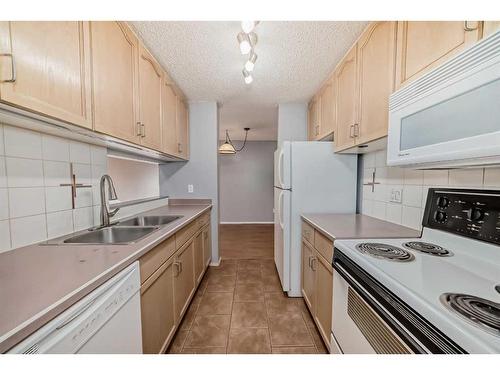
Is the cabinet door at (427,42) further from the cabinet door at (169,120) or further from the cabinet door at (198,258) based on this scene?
the cabinet door at (198,258)

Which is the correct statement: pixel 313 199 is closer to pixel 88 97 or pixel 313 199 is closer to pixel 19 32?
pixel 88 97

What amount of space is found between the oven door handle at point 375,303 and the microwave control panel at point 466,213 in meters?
0.55

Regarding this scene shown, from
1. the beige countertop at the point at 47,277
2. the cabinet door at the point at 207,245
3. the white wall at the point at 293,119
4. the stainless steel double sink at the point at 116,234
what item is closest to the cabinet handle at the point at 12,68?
the beige countertop at the point at 47,277

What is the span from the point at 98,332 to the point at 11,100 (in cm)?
84

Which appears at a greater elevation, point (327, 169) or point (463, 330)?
point (327, 169)

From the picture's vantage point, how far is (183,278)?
1764mm

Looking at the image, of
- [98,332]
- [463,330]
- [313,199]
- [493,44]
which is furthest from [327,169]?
[98,332]

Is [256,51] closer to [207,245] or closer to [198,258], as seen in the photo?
[198,258]

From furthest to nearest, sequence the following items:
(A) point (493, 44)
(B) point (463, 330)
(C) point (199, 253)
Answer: (C) point (199, 253)
(A) point (493, 44)
(B) point (463, 330)

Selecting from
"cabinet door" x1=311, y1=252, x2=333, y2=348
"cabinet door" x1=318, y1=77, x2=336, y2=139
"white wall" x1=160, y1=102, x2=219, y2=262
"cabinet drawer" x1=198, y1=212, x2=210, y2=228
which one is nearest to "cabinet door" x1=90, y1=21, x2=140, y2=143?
"cabinet drawer" x1=198, y1=212, x2=210, y2=228

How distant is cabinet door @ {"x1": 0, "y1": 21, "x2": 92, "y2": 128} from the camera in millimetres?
733

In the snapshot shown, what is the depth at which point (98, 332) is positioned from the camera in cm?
73

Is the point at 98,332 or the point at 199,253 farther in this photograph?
the point at 199,253

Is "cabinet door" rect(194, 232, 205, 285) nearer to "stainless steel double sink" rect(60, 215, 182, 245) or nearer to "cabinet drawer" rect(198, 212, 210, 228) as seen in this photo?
"cabinet drawer" rect(198, 212, 210, 228)
